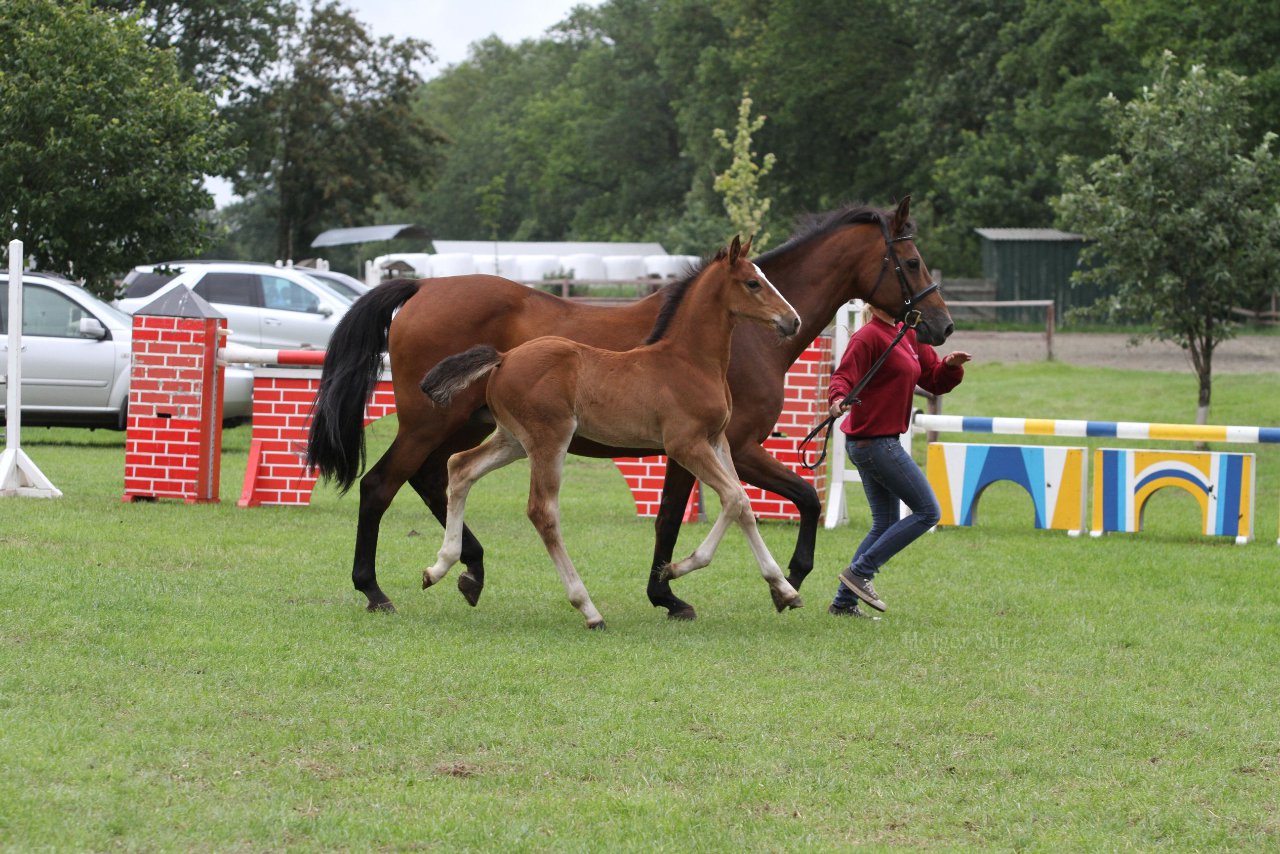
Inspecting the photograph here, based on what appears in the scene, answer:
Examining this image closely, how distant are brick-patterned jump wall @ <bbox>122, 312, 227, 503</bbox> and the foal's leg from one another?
6.31m

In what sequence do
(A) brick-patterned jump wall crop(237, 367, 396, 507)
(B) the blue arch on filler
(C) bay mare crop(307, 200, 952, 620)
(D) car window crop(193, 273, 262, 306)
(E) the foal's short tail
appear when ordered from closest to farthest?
(E) the foal's short tail → (C) bay mare crop(307, 200, 952, 620) → (B) the blue arch on filler → (A) brick-patterned jump wall crop(237, 367, 396, 507) → (D) car window crop(193, 273, 262, 306)

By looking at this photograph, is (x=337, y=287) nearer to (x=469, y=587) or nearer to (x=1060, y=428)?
(x=1060, y=428)

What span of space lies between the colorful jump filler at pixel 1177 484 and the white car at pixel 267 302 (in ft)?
41.8

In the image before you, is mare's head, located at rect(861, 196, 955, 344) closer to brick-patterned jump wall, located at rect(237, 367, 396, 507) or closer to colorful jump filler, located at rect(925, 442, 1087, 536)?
colorful jump filler, located at rect(925, 442, 1087, 536)

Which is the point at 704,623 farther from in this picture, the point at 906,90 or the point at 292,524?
the point at 906,90

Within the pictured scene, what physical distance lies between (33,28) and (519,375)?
14.6m

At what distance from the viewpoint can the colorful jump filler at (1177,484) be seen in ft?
41.0

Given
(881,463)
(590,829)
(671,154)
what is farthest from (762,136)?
(590,829)

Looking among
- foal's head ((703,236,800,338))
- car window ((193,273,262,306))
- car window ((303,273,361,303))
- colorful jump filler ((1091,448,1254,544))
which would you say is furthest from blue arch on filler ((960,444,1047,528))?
car window ((193,273,262,306))

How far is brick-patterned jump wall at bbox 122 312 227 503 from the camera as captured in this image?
42.2ft

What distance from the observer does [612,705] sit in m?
6.25

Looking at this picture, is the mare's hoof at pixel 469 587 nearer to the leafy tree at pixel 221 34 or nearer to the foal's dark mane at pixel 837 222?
the foal's dark mane at pixel 837 222

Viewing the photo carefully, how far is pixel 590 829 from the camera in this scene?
4730 mm

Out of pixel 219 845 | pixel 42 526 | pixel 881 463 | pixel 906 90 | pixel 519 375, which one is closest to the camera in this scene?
pixel 219 845
